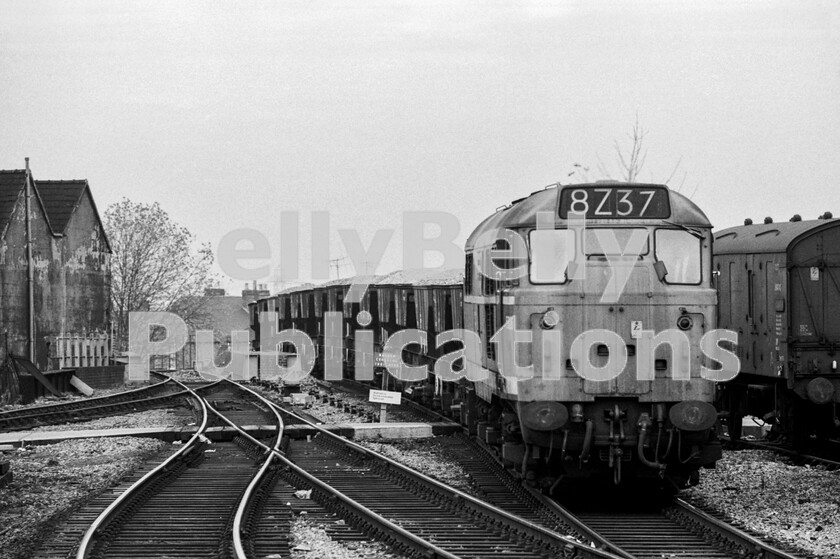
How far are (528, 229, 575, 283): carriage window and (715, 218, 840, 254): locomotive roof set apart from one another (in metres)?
6.37

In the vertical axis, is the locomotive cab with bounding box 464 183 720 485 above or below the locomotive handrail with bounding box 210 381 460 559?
above

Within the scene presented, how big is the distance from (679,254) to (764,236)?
6904 mm

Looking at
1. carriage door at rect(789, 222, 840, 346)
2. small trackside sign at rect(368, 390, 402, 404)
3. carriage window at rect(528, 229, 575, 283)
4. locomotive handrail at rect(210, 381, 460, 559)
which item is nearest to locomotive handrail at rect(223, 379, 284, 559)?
locomotive handrail at rect(210, 381, 460, 559)

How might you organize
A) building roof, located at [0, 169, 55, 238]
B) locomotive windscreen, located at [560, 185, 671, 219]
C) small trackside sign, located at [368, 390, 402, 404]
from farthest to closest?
building roof, located at [0, 169, 55, 238] < small trackside sign, located at [368, 390, 402, 404] < locomotive windscreen, located at [560, 185, 671, 219]

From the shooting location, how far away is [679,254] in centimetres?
1254

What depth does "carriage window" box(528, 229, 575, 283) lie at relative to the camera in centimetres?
1242

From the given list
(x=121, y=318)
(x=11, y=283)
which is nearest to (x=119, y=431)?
(x=11, y=283)

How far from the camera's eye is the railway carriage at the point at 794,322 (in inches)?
669

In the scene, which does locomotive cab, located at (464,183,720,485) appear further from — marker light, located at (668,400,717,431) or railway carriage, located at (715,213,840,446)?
railway carriage, located at (715,213,840,446)

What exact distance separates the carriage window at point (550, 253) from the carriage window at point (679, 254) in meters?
1.04

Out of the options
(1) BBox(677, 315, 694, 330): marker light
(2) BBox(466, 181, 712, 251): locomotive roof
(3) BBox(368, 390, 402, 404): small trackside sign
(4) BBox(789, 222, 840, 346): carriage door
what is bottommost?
(3) BBox(368, 390, 402, 404): small trackside sign

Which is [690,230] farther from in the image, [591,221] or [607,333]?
[607,333]

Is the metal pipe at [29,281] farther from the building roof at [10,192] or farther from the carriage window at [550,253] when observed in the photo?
the carriage window at [550,253]

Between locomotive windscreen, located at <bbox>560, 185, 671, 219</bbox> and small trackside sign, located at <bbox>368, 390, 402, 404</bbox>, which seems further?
small trackside sign, located at <bbox>368, 390, 402, 404</bbox>
